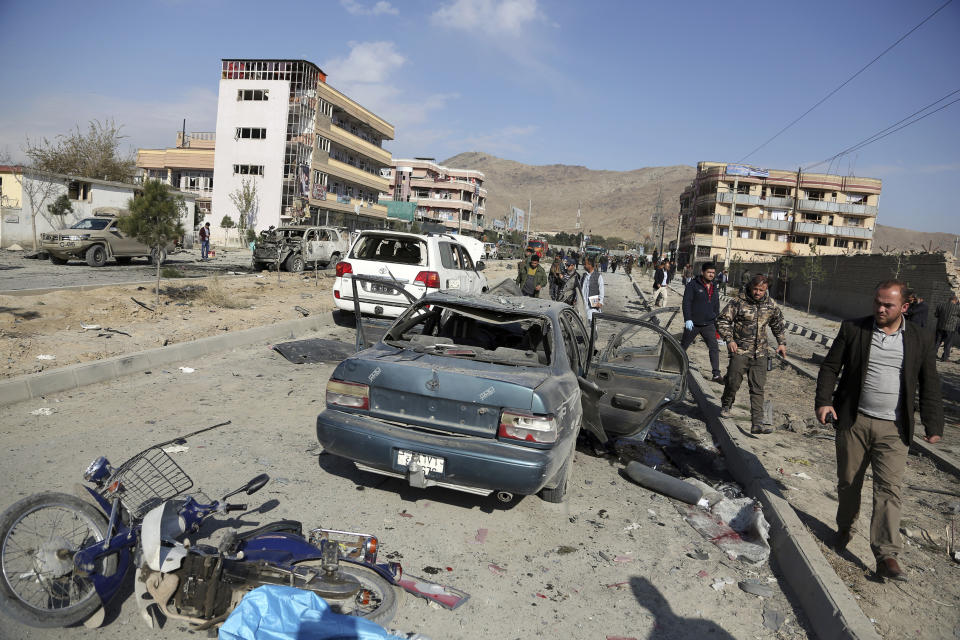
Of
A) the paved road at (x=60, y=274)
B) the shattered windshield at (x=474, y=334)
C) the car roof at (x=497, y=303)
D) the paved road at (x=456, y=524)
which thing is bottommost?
the paved road at (x=456, y=524)

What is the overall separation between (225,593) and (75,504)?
829 mm

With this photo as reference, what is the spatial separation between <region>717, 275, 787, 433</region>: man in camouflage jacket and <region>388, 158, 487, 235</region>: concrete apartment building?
89070 mm

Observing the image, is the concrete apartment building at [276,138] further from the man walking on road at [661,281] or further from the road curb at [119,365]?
the road curb at [119,365]

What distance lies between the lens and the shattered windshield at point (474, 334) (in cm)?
473

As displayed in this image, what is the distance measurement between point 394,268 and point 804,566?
26.4 ft

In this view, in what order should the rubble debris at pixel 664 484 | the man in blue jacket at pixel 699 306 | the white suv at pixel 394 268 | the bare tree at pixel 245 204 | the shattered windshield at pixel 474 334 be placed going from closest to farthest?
the shattered windshield at pixel 474 334 → the rubble debris at pixel 664 484 → the man in blue jacket at pixel 699 306 → the white suv at pixel 394 268 → the bare tree at pixel 245 204

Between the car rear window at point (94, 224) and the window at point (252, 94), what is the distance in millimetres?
31690

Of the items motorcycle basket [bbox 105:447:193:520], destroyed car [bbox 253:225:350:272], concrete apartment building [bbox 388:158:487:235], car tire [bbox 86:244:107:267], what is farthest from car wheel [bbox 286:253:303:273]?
concrete apartment building [bbox 388:158:487:235]

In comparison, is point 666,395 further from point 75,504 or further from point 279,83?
point 279,83

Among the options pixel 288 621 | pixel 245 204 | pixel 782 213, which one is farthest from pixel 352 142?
pixel 782 213

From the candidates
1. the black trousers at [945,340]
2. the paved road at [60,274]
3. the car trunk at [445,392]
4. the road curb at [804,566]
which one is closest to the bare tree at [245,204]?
the paved road at [60,274]

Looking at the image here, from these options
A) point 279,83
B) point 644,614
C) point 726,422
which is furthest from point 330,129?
point 644,614

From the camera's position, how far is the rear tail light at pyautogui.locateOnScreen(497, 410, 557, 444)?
155 inches

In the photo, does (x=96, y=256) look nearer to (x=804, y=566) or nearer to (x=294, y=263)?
(x=294, y=263)
